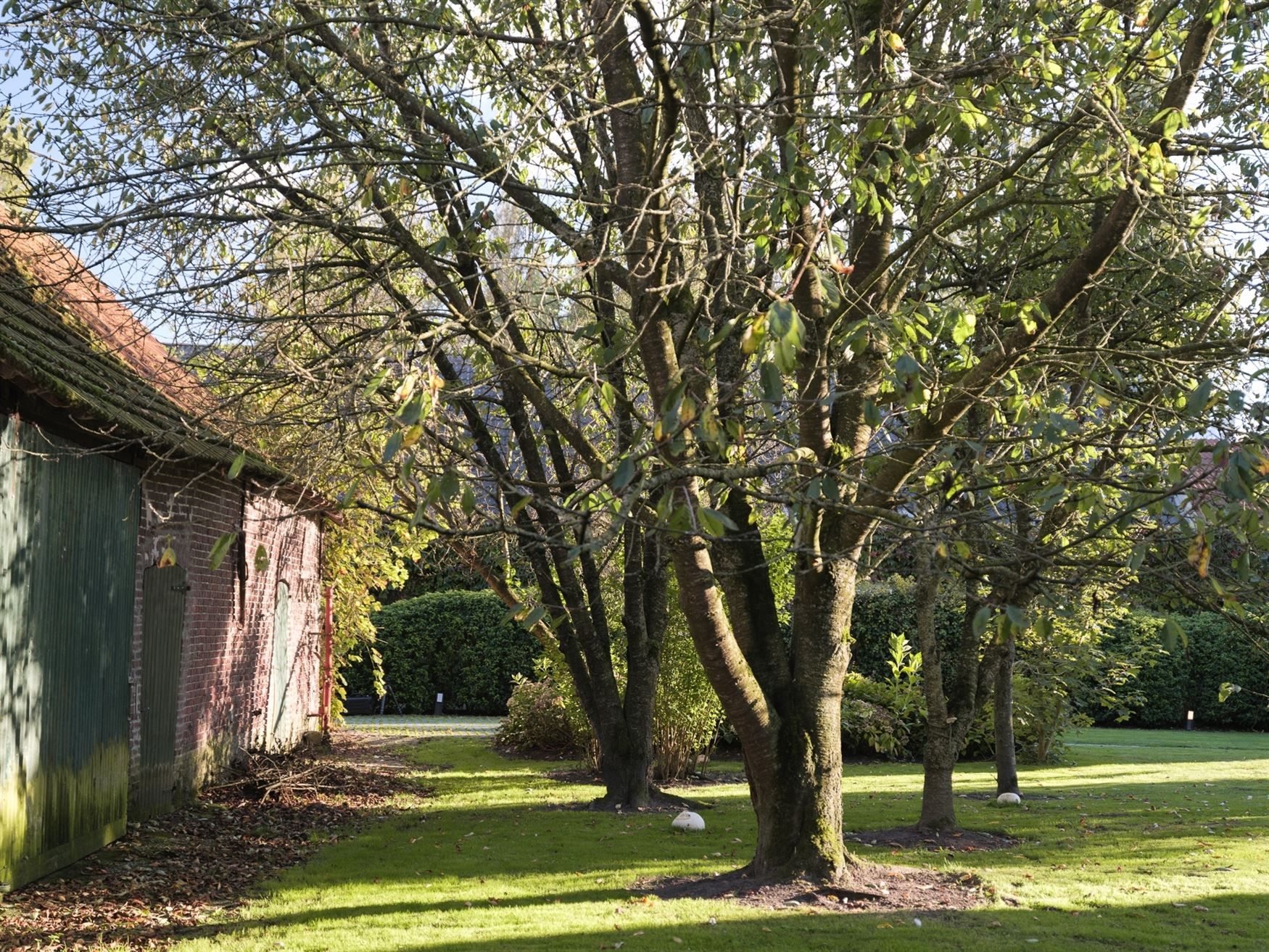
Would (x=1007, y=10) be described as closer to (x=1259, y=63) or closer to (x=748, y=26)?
(x=1259, y=63)

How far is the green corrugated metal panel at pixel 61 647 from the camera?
6.89 metres

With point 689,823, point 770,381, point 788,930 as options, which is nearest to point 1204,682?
point 689,823

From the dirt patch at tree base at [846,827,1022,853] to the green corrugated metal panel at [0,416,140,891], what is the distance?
20.6 feet

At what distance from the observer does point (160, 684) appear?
32.5 ft

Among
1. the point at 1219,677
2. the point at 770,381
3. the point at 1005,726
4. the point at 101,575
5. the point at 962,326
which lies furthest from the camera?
the point at 1219,677

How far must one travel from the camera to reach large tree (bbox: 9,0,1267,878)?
5828 mm

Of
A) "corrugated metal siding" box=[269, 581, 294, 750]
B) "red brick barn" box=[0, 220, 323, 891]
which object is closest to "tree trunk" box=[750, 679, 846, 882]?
"red brick barn" box=[0, 220, 323, 891]

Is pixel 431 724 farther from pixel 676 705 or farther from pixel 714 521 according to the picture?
pixel 714 521

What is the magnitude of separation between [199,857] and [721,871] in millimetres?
4070

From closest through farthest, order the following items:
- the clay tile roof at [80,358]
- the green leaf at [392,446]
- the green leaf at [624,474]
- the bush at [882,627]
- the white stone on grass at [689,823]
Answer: the green leaf at [392,446], the green leaf at [624,474], the clay tile roof at [80,358], the white stone on grass at [689,823], the bush at [882,627]

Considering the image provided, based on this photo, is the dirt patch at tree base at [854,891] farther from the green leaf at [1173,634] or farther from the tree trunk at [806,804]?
the green leaf at [1173,634]

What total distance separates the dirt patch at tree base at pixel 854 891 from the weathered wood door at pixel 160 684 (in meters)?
4.58

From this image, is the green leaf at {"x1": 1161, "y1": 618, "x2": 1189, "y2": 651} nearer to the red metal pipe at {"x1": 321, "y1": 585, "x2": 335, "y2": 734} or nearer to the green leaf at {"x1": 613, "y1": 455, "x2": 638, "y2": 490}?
the green leaf at {"x1": 613, "y1": 455, "x2": 638, "y2": 490}

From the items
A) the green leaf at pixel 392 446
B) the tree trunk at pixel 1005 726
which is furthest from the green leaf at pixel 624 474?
the tree trunk at pixel 1005 726
